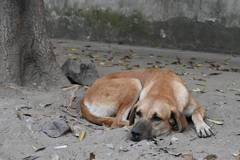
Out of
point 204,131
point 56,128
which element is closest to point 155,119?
point 204,131

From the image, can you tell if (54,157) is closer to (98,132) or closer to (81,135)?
(81,135)

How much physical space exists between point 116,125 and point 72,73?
186 centimetres

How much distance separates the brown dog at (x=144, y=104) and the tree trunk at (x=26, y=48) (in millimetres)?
1004

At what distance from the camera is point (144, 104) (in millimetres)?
3625

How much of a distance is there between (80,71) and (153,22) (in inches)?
181

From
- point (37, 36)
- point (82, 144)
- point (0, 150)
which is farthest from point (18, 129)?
point (37, 36)

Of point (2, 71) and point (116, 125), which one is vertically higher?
point (2, 71)

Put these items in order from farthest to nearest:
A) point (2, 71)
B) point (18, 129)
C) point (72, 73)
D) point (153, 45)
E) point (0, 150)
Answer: point (153, 45) → point (72, 73) → point (2, 71) → point (18, 129) → point (0, 150)

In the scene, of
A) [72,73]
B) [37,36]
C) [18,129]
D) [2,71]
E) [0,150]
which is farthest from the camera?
[72,73]

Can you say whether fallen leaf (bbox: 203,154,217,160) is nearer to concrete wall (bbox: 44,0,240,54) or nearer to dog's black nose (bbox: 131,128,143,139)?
dog's black nose (bbox: 131,128,143,139)

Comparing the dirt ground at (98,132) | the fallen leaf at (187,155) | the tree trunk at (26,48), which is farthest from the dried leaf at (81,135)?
the tree trunk at (26,48)

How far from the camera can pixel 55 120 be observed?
12.1 ft

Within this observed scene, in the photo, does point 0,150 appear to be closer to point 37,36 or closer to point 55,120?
point 55,120

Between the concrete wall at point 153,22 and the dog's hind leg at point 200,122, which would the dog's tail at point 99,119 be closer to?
the dog's hind leg at point 200,122
